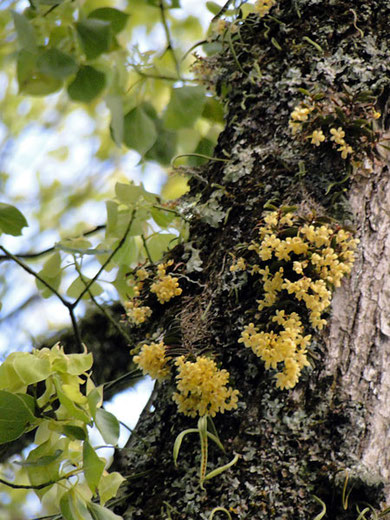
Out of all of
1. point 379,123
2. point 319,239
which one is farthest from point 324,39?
point 319,239

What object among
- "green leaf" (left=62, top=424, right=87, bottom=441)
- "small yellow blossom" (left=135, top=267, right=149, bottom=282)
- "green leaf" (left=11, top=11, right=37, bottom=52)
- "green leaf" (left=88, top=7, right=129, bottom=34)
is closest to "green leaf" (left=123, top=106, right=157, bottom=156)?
"green leaf" (left=88, top=7, right=129, bottom=34)

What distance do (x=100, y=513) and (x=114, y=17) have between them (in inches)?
40.4

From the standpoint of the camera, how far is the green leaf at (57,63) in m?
1.28

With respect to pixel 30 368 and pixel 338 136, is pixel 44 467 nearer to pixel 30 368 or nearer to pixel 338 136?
pixel 30 368

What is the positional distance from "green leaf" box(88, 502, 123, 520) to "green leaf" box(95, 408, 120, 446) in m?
0.08

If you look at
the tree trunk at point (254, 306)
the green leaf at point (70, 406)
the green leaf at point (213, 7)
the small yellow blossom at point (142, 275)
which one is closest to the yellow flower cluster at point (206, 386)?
the tree trunk at point (254, 306)

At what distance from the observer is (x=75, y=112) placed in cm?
395

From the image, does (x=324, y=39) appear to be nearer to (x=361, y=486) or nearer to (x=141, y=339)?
(x=141, y=339)

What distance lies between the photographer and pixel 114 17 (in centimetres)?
130

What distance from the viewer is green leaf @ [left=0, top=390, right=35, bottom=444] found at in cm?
73

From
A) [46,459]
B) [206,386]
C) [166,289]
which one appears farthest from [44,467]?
[166,289]

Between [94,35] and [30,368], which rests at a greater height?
[94,35]

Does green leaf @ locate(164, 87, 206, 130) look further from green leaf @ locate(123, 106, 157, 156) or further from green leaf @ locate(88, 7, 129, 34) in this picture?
green leaf @ locate(88, 7, 129, 34)

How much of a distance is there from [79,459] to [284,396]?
1.00 feet
